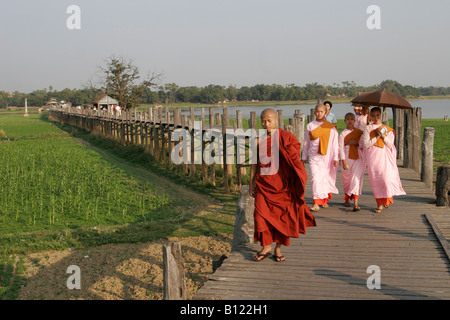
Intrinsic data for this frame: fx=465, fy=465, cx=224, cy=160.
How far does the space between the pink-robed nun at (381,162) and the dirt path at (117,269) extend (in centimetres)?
283

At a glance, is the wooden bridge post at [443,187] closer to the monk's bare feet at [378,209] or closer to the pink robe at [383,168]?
the pink robe at [383,168]

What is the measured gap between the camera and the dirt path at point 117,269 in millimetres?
6516

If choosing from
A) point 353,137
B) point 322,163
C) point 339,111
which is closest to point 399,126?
point 353,137

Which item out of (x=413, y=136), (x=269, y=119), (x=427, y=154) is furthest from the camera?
(x=413, y=136)

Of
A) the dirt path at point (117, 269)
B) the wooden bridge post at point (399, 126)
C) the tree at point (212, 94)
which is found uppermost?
the tree at point (212, 94)

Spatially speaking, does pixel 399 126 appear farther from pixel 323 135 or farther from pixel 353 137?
pixel 323 135

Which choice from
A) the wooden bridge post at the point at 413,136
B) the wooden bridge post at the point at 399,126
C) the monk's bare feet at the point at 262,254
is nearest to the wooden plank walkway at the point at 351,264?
the monk's bare feet at the point at 262,254

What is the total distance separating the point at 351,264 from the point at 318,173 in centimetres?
238

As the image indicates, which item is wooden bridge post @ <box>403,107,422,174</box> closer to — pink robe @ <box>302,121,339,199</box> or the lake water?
pink robe @ <box>302,121,339,199</box>

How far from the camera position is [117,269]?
23.7 feet

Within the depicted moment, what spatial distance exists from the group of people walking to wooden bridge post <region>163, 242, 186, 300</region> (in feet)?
3.79

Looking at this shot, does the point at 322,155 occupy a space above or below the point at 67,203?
above

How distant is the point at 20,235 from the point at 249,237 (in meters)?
4.73

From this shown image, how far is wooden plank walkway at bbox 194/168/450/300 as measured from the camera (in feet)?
13.1
